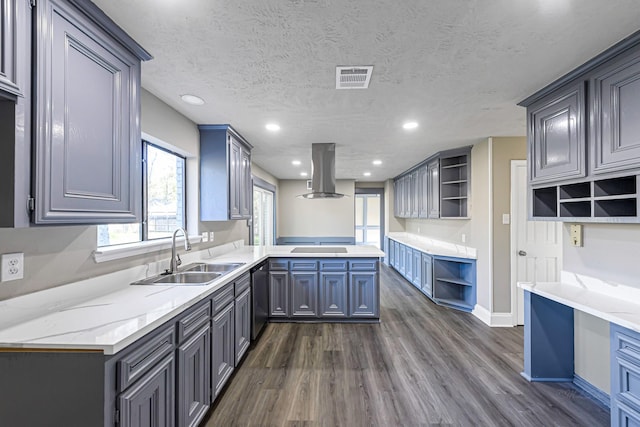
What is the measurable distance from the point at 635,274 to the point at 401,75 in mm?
2031

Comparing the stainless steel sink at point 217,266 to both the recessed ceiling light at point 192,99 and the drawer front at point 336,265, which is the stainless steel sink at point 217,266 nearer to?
the drawer front at point 336,265

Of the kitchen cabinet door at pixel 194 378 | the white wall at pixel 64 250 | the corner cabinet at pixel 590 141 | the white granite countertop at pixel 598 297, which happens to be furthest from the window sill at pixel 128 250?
the corner cabinet at pixel 590 141

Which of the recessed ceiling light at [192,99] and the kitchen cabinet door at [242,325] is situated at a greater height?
the recessed ceiling light at [192,99]

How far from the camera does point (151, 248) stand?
2.32 metres

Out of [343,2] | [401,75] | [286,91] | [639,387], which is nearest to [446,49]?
[401,75]

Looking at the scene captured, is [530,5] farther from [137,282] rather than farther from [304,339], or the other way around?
[304,339]

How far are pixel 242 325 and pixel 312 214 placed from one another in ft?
16.7

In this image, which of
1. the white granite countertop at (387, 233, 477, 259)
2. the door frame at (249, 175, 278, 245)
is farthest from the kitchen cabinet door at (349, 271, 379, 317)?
the door frame at (249, 175, 278, 245)

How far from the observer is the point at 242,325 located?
8.95 ft

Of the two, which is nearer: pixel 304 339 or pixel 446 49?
pixel 446 49

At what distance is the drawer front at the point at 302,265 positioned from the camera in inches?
145

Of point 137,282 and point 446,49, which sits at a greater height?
point 446,49

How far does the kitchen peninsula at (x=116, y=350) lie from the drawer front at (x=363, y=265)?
158 cm

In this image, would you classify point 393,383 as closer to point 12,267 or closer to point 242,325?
point 242,325
